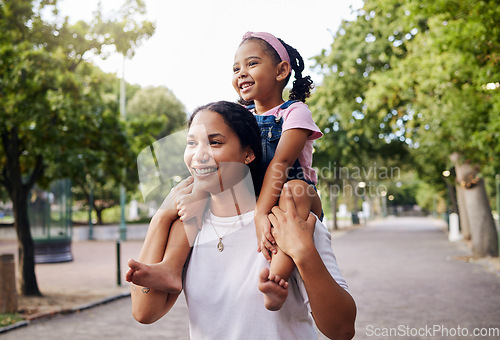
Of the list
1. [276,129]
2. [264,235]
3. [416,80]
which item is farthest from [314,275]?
[416,80]

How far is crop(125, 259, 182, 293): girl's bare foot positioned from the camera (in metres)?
1.51

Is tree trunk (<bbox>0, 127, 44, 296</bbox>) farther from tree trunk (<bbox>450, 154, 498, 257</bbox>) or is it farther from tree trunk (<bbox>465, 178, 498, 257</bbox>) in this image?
tree trunk (<bbox>465, 178, 498, 257</bbox>)

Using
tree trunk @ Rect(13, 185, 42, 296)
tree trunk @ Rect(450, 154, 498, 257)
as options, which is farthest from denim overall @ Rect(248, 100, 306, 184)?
tree trunk @ Rect(450, 154, 498, 257)

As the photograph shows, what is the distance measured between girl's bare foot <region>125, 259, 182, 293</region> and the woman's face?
0.94ft

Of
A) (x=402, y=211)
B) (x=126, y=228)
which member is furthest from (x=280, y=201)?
(x=402, y=211)

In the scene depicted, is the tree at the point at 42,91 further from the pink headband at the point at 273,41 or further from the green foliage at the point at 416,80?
the pink headband at the point at 273,41

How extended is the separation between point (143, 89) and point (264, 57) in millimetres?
40129

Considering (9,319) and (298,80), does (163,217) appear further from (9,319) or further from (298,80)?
(9,319)

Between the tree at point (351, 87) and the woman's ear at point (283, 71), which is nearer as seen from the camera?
the woman's ear at point (283, 71)

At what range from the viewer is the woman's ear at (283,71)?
Result: 73.5 inches

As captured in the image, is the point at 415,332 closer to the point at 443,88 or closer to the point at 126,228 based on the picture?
the point at 443,88

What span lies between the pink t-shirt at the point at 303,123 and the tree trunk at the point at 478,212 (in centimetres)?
1714

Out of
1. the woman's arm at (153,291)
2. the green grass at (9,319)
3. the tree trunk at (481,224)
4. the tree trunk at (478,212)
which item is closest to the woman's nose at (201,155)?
the woman's arm at (153,291)

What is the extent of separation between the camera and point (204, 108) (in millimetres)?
1815
